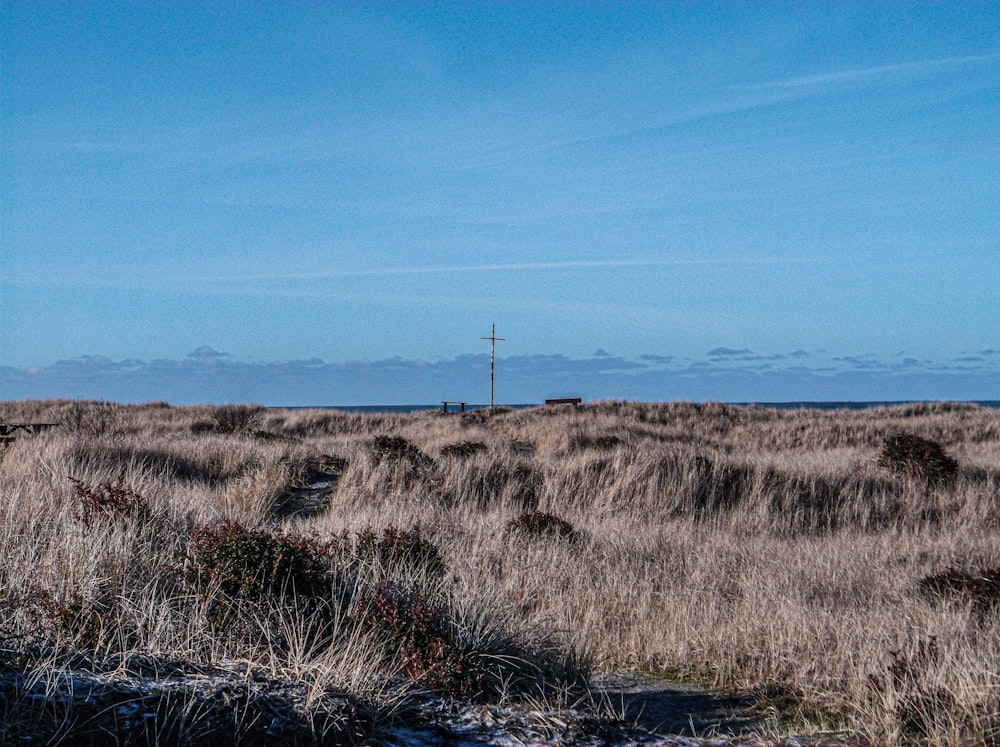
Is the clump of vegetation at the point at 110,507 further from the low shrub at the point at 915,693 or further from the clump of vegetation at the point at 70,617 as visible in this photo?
the low shrub at the point at 915,693

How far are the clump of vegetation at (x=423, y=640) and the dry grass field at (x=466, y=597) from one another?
2 cm

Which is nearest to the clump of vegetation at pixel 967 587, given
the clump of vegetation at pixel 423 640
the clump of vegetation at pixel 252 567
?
the clump of vegetation at pixel 423 640

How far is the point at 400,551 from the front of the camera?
697cm

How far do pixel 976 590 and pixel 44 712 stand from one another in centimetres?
710

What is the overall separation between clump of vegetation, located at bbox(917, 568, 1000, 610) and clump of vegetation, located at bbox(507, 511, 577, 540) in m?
3.67

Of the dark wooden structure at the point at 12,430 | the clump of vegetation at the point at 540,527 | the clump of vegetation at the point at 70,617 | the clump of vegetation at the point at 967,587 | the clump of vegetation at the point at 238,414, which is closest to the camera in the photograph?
the clump of vegetation at the point at 70,617

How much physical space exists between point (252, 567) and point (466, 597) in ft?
4.30

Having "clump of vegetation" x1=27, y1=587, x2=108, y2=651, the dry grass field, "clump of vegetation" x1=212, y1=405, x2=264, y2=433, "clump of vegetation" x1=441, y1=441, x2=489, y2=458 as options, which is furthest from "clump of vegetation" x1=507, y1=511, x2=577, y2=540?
"clump of vegetation" x1=212, y1=405, x2=264, y2=433

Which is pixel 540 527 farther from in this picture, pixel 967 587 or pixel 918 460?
pixel 918 460

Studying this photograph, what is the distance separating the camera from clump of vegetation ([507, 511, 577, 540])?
32.2ft

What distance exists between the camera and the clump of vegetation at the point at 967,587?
288 inches

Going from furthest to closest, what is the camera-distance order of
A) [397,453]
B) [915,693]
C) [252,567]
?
1. [397,453]
2. [252,567]
3. [915,693]

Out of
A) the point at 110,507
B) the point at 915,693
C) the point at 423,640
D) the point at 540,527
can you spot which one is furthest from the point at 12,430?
the point at 915,693

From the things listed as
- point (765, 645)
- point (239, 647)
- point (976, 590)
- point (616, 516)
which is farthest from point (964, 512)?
point (239, 647)
